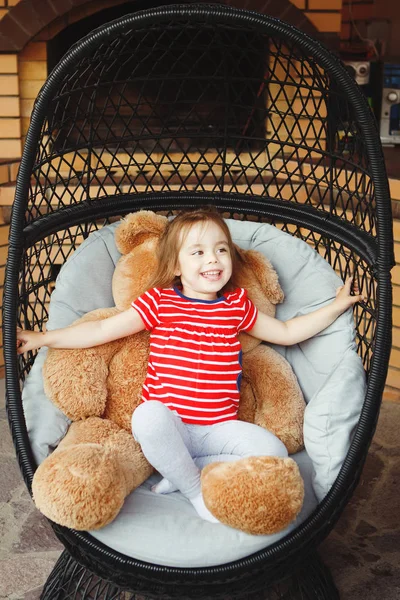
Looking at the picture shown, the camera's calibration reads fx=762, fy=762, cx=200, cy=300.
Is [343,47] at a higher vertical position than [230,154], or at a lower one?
higher

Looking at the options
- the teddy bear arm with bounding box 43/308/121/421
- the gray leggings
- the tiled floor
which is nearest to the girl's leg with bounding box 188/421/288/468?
the gray leggings

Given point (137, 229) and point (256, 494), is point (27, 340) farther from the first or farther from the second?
point (256, 494)

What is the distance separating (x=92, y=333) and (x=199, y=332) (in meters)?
0.24

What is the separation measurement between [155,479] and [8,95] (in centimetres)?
177

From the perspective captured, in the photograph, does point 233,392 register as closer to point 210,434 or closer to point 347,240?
point 210,434

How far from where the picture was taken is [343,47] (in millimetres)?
3945

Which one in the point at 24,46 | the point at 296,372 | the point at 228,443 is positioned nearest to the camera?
the point at 228,443

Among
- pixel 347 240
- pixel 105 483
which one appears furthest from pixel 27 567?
pixel 347 240

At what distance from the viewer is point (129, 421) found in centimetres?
170

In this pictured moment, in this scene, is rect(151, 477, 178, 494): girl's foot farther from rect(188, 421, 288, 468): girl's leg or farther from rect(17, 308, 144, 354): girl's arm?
rect(17, 308, 144, 354): girl's arm

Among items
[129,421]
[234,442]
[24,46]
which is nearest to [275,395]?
[234,442]

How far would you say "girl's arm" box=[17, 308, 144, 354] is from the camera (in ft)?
5.36

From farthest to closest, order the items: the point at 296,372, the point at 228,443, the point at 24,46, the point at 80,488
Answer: the point at 24,46 → the point at 296,372 → the point at 228,443 → the point at 80,488

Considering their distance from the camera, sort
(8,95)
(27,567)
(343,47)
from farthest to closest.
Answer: (343,47), (8,95), (27,567)
